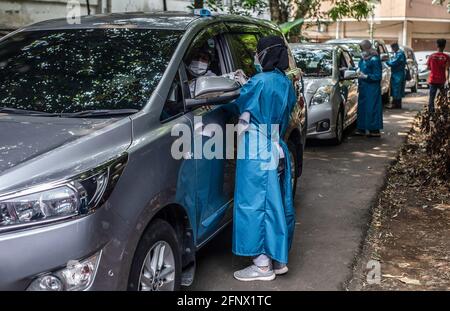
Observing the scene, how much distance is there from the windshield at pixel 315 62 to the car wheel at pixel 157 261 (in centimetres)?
729

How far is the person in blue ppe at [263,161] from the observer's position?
418 cm

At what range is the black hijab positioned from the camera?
4.25 metres

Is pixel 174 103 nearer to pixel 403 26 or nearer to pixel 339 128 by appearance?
pixel 339 128

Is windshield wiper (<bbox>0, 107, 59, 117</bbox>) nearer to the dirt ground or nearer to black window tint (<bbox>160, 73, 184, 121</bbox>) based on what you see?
black window tint (<bbox>160, 73, 184, 121</bbox>)

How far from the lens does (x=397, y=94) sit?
1566 centimetres

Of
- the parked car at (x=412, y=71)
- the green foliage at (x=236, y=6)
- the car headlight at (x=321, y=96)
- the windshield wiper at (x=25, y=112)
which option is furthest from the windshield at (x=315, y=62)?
the parked car at (x=412, y=71)

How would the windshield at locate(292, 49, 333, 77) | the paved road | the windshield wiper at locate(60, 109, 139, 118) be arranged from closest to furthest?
the windshield wiper at locate(60, 109, 139, 118) → the paved road → the windshield at locate(292, 49, 333, 77)

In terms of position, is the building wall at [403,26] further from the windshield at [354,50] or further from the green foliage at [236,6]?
the green foliage at [236,6]

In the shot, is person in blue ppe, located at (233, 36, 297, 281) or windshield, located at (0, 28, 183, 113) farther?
person in blue ppe, located at (233, 36, 297, 281)

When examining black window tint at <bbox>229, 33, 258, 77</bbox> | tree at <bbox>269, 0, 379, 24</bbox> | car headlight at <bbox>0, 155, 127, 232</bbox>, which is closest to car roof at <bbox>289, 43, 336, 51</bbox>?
tree at <bbox>269, 0, 379, 24</bbox>

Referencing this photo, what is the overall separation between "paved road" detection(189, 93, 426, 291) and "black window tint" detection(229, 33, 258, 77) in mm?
1554

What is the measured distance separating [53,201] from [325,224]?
363 centimetres

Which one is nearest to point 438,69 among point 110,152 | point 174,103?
point 174,103

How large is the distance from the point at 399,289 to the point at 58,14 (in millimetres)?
8346
